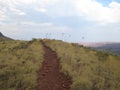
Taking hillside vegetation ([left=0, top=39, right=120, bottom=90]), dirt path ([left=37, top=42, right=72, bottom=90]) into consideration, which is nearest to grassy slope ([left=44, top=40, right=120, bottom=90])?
A: hillside vegetation ([left=0, top=39, right=120, bottom=90])

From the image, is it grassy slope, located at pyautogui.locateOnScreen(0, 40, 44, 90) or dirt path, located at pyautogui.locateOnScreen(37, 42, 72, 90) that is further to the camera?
grassy slope, located at pyautogui.locateOnScreen(0, 40, 44, 90)

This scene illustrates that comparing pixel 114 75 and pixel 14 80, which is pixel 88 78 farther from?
pixel 14 80

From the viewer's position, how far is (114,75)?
2348 centimetres

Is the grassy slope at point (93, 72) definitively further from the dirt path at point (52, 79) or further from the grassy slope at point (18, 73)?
the grassy slope at point (18, 73)

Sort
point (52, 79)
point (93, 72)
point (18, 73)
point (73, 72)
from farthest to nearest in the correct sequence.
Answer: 1. point (93, 72)
2. point (18, 73)
3. point (73, 72)
4. point (52, 79)

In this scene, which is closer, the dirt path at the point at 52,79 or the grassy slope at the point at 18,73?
the dirt path at the point at 52,79

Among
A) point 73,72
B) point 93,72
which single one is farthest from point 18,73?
point 93,72

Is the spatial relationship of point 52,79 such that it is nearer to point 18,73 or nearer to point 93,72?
point 18,73

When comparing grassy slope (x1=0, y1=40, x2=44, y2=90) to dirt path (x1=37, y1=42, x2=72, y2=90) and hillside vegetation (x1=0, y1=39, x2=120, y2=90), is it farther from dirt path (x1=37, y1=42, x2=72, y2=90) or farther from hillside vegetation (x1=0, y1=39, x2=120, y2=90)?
dirt path (x1=37, y1=42, x2=72, y2=90)

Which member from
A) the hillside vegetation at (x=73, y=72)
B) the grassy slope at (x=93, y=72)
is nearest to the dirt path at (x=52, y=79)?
the hillside vegetation at (x=73, y=72)

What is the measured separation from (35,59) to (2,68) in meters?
4.52

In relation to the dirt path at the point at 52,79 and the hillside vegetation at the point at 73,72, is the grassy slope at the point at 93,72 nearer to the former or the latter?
the hillside vegetation at the point at 73,72

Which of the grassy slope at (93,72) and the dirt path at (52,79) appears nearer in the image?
the dirt path at (52,79)

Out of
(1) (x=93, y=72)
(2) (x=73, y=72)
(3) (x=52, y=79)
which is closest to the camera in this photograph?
(3) (x=52, y=79)
